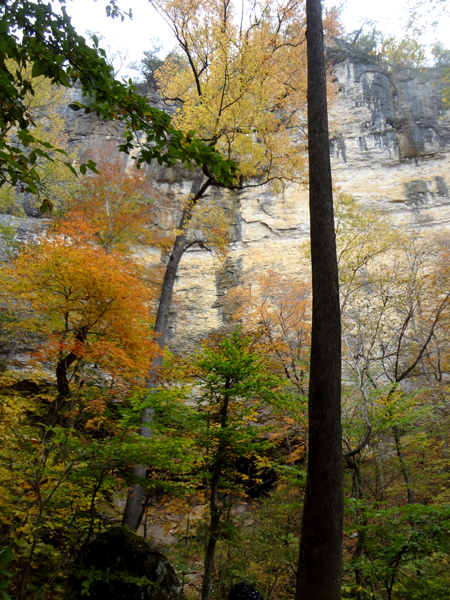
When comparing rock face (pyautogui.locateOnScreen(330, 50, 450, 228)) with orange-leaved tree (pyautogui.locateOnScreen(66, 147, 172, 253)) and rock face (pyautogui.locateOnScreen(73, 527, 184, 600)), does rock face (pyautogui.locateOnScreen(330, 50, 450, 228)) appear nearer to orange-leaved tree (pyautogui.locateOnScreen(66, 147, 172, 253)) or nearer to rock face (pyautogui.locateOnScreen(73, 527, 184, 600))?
orange-leaved tree (pyautogui.locateOnScreen(66, 147, 172, 253))

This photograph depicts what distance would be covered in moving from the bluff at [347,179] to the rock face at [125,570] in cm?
1489

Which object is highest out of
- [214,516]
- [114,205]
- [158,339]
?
[114,205]

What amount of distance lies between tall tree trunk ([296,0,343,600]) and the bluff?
16451mm

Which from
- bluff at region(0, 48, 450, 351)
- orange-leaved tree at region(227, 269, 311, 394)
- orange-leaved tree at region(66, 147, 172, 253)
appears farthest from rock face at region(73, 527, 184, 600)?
bluff at region(0, 48, 450, 351)

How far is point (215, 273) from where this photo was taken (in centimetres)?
2247

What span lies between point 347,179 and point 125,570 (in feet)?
78.4

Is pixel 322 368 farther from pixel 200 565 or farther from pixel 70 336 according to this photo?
pixel 200 565

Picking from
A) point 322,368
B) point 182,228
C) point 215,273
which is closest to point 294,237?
point 215,273

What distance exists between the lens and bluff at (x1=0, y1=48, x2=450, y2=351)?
70.5ft

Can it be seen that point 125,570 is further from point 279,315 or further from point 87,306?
point 279,315

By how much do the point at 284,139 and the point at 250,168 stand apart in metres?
1.81

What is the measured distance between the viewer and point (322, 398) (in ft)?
11.7

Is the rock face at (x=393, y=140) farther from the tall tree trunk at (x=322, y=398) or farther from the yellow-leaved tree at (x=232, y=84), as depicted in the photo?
the tall tree trunk at (x=322, y=398)

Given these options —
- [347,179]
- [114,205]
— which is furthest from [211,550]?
[347,179]
